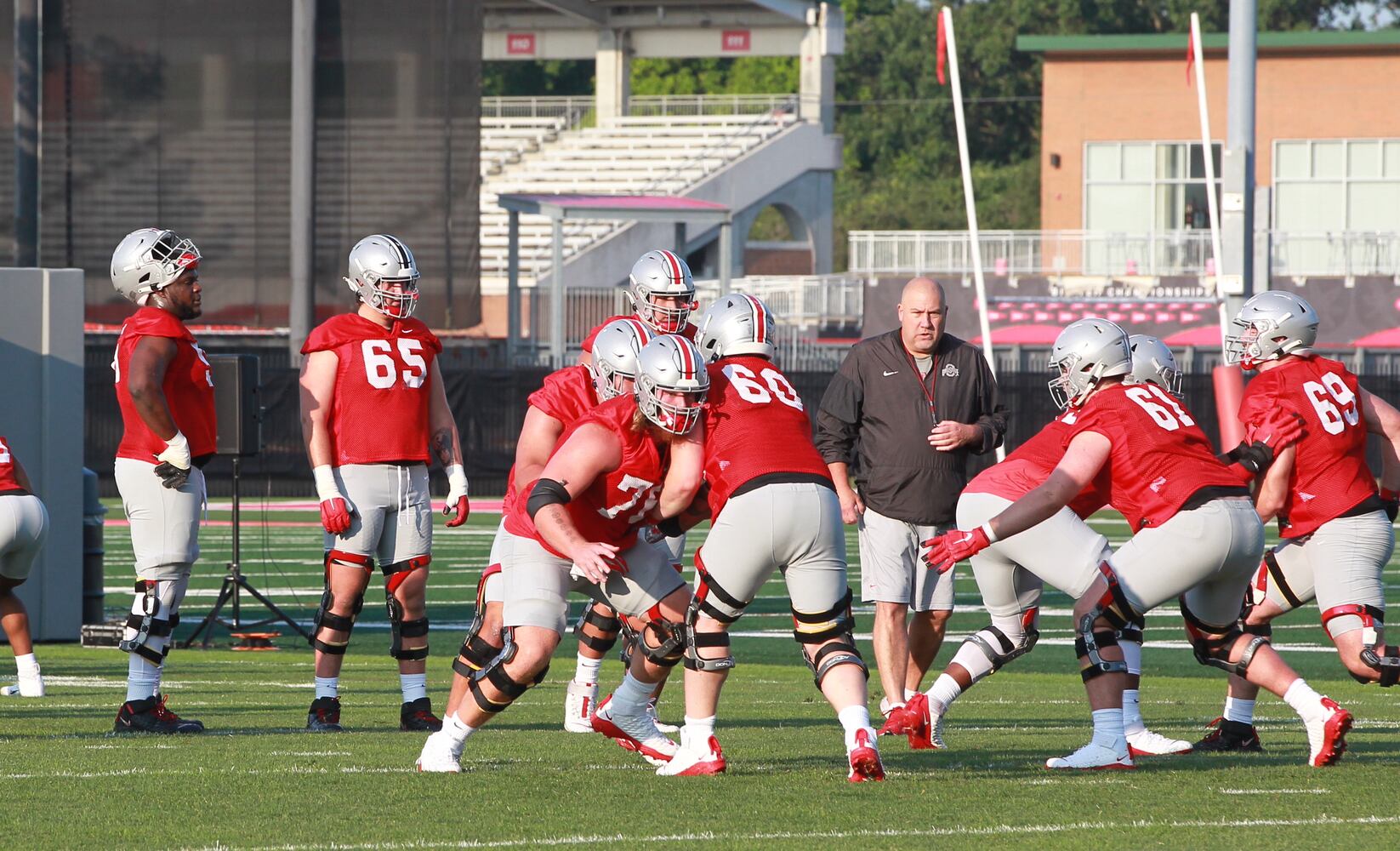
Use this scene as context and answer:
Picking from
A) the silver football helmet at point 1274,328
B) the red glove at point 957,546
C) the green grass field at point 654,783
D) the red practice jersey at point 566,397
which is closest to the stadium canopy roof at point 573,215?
the green grass field at point 654,783

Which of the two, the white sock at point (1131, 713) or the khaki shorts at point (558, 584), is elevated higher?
the khaki shorts at point (558, 584)

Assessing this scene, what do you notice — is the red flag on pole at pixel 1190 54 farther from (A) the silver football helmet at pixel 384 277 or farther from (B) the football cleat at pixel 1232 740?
(B) the football cleat at pixel 1232 740

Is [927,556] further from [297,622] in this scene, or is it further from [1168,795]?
[297,622]

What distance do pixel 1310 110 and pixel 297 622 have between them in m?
40.1

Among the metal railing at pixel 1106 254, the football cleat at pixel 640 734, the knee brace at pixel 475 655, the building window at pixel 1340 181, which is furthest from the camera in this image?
the building window at pixel 1340 181

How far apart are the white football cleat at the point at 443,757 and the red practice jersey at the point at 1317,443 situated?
354 centimetres

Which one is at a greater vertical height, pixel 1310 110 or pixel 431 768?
pixel 1310 110

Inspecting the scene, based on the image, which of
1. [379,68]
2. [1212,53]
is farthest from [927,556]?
[1212,53]

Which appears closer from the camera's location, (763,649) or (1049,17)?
(763,649)

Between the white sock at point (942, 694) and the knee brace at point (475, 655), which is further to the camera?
the white sock at point (942, 694)

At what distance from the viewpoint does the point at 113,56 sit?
3119 centimetres

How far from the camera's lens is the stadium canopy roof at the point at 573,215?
31656mm

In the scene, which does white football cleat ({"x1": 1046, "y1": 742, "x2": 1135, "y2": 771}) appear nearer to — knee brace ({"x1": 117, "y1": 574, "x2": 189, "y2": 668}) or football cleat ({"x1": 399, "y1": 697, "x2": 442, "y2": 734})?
football cleat ({"x1": 399, "y1": 697, "x2": 442, "y2": 734})

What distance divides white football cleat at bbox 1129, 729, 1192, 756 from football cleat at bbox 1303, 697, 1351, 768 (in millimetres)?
729
